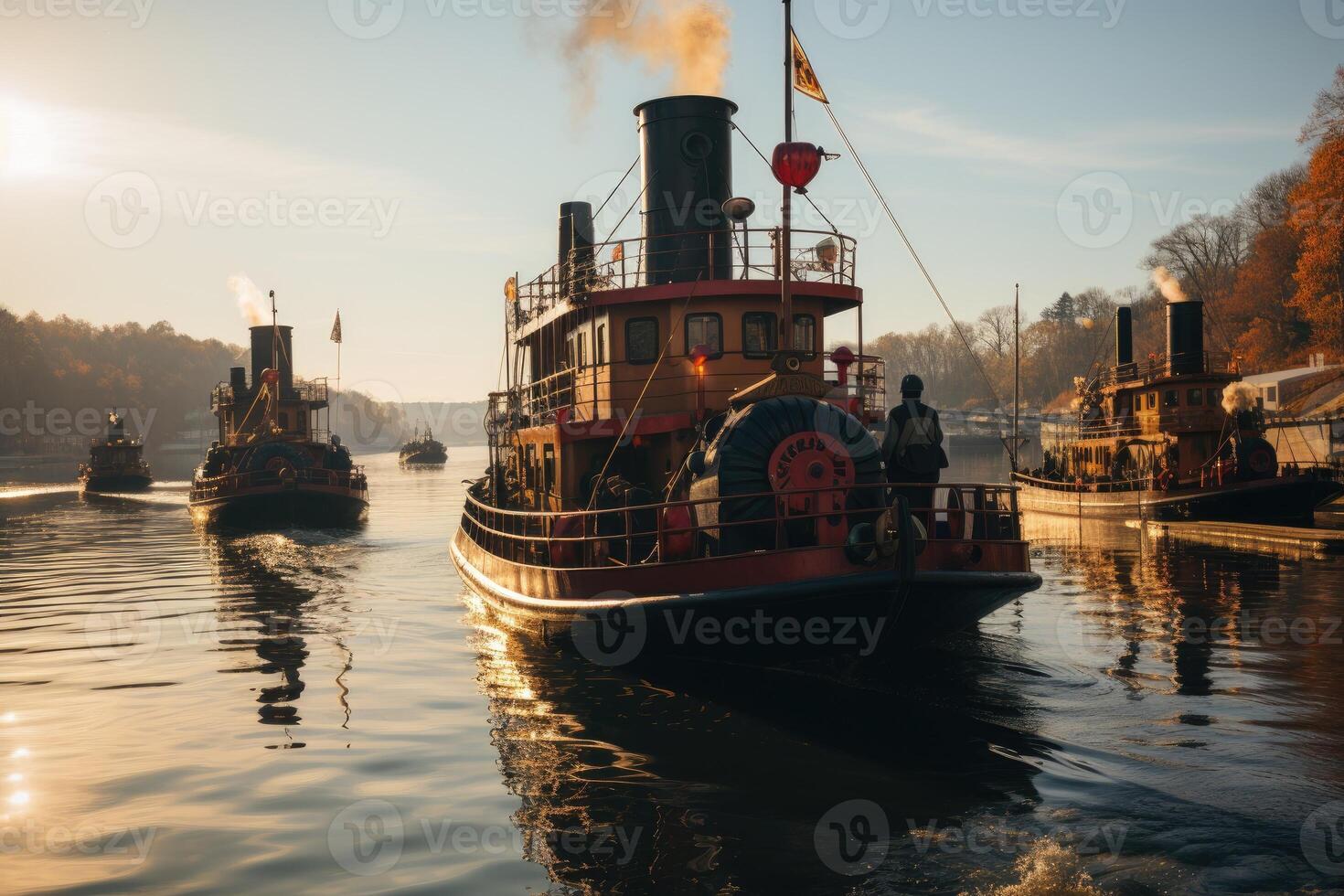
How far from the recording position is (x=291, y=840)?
8812 mm

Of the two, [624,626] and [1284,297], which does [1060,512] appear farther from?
[1284,297]

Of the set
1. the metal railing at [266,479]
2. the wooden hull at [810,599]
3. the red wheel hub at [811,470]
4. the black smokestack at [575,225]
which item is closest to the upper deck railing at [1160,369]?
→ the black smokestack at [575,225]

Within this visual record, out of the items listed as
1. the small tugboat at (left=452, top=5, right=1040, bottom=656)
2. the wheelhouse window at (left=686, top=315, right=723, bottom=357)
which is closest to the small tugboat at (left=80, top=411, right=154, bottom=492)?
the small tugboat at (left=452, top=5, right=1040, bottom=656)

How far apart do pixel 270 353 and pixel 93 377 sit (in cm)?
11179

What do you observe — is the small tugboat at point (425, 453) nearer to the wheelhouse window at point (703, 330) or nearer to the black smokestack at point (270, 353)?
the black smokestack at point (270, 353)

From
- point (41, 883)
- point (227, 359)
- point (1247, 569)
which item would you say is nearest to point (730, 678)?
point (41, 883)

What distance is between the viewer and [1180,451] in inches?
1476

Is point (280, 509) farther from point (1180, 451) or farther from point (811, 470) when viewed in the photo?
point (1180, 451)

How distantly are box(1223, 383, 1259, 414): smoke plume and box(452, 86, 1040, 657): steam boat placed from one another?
2269 cm

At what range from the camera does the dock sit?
27.1 metres

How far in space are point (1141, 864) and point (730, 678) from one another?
6309 millimetres

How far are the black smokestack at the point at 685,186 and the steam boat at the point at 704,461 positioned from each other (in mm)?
39

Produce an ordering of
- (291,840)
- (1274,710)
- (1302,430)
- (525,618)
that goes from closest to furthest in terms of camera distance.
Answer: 1. (291,840)
2. (1274,710)
3. (525,618)
4. (1302,430)

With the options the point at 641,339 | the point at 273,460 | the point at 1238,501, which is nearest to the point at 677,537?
the point at 641,339
